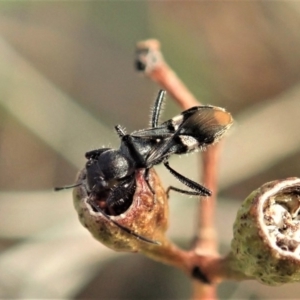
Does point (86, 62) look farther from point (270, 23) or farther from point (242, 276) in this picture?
point (242, 276)

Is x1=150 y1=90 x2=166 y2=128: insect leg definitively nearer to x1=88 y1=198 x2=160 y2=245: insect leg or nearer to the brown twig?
the brown twig

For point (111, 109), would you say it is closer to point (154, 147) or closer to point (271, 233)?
point (154, 147)

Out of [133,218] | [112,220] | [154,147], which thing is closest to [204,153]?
[154,147]

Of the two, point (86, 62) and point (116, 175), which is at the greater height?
point (86, 62)

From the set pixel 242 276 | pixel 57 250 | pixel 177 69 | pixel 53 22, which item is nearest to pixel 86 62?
pixel 53 22

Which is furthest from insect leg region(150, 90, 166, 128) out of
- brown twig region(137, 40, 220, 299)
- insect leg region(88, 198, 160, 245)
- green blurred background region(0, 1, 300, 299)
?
green blurred background region(0, 1, 300, 299)

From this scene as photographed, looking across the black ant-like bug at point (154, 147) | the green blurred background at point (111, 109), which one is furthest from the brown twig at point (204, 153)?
the green blurred background at point (111, 109)
